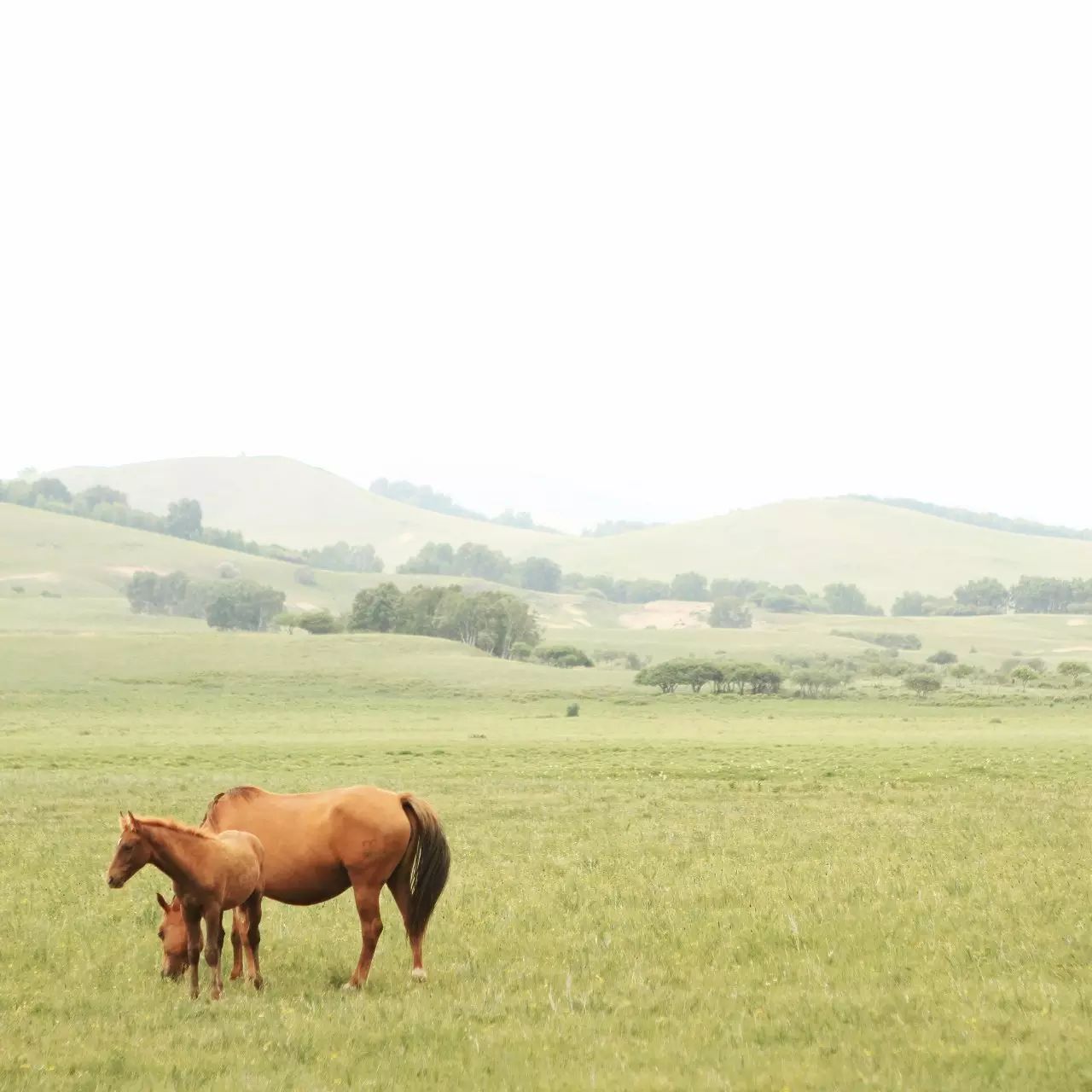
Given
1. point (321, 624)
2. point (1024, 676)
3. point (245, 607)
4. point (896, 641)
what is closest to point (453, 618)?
point (321, 624)

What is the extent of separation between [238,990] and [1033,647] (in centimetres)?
18139

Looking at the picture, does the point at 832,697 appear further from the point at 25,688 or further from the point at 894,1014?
the point at 894,1014

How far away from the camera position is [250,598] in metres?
179

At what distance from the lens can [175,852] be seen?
1237cm

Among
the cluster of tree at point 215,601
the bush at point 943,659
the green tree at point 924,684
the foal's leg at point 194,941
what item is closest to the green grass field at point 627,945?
the foal's leg at point 194,941

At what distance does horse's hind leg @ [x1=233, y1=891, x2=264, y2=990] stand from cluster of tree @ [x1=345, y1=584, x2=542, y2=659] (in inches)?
5092

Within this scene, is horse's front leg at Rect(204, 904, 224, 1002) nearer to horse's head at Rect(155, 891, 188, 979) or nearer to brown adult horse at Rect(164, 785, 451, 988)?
brown adult horse at Rect(164, 785, 451, 988)

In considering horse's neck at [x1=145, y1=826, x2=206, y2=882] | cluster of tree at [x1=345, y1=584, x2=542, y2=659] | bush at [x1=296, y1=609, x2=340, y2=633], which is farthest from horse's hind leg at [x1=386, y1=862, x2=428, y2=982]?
bush at [x1=296, y1=609, x2=340, y2=633]

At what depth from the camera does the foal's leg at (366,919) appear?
13.0 meters

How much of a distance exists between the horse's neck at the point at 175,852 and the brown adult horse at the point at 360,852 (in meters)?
1.22

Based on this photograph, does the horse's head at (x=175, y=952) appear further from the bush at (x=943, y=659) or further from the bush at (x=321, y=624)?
the bush at (x=943, y=659)

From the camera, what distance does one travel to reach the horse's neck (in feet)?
40.4

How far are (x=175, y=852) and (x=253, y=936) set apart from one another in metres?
1.49

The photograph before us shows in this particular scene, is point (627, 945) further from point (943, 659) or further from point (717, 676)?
point (943, 659)
